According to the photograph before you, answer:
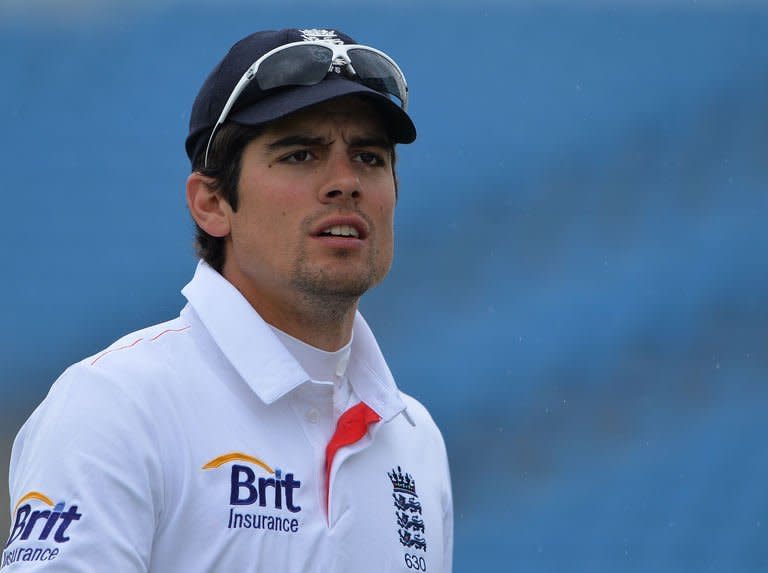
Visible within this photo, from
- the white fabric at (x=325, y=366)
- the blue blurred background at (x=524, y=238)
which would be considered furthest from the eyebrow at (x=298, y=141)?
the blue blurred background at (x=524, y=238)

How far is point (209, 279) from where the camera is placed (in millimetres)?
1635

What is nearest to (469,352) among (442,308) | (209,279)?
(442,308)

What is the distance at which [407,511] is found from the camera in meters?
1.63

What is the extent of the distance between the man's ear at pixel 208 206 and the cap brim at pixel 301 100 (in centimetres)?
12

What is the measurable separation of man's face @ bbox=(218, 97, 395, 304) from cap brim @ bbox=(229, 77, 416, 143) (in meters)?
0.03

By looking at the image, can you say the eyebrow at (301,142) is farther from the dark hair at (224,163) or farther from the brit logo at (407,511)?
the brit logo at (407,511)

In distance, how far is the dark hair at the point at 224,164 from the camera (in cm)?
165

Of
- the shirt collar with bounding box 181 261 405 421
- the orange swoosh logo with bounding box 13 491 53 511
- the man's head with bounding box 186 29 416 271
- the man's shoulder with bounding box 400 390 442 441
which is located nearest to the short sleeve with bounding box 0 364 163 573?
the orange swoosh logo with bounding box 13 491 53 511

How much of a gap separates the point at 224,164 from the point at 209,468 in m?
0.46

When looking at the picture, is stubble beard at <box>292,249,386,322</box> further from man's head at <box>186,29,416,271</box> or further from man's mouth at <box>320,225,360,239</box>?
man's head at <box>186,29,416,271</box>

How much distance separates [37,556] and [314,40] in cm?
79

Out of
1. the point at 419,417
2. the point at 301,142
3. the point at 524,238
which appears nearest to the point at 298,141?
the point at 301,142

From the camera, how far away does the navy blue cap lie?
1.59 m

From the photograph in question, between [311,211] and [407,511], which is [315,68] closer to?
[311,211]
